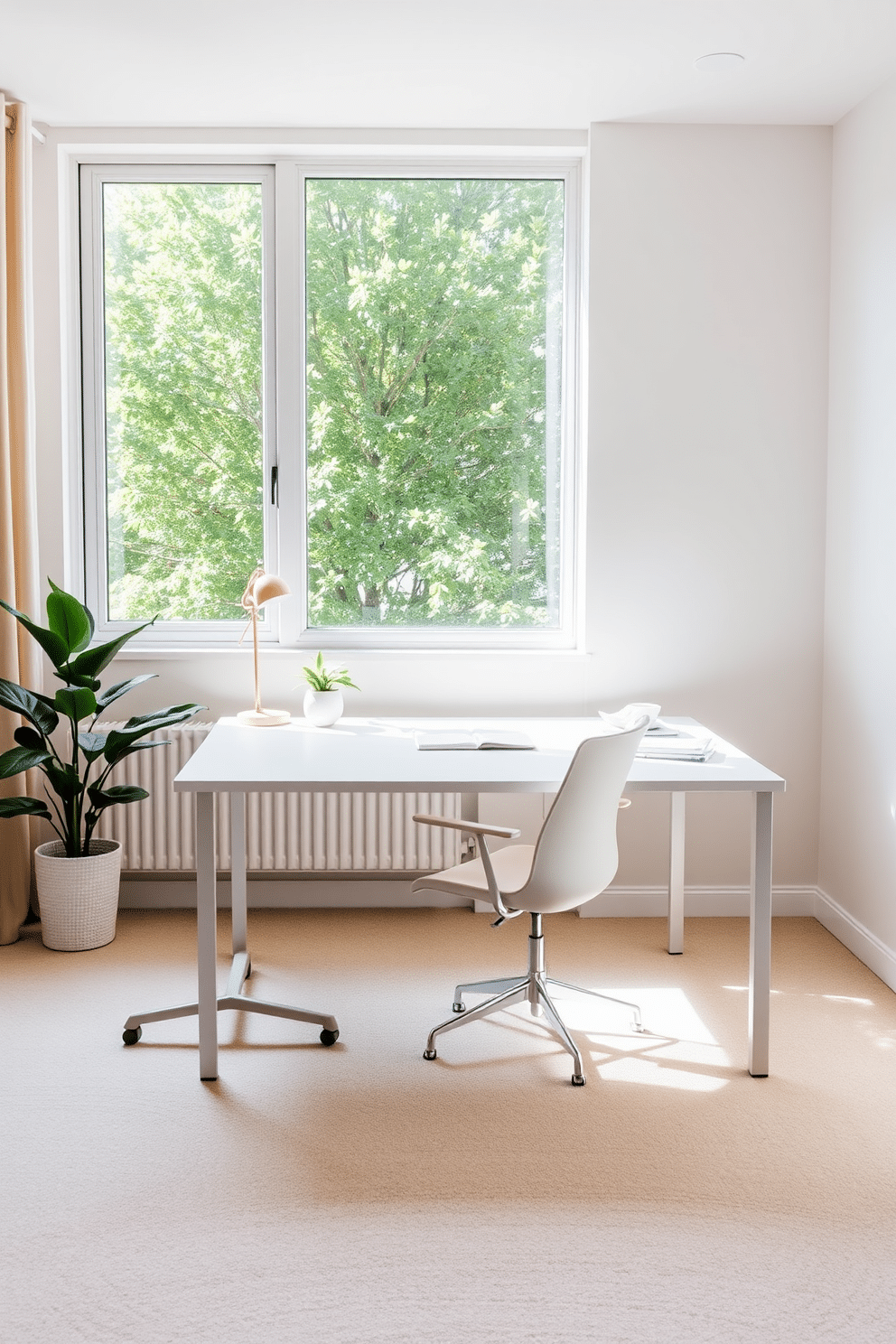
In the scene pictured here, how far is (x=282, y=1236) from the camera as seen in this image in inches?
84.7

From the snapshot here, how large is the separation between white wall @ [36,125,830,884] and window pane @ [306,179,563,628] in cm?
29

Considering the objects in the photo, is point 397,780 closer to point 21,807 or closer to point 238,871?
point 238,871

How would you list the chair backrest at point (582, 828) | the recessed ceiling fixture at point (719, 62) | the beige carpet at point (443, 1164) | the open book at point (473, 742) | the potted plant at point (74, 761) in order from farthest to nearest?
the potted plant at point (74, 761)
the recessed ceiling fixture at point (719, 62)
the open book at point (473, 742)
the chair backrest at point (582, 828)
the beige carpet at point (443, 1164)

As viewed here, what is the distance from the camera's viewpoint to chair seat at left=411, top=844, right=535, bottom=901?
279cm

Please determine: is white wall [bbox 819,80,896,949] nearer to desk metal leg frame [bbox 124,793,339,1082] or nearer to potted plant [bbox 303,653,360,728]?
potted plant [bbox 303,653,360,728]

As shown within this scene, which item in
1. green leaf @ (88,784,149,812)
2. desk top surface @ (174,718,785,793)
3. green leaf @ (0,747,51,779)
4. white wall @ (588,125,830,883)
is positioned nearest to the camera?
desk top surface @ (174,718,785,793)

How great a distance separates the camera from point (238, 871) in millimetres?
Answer: 3475

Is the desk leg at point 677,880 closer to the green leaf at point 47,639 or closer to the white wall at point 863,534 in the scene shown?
the white wall at point 863,534

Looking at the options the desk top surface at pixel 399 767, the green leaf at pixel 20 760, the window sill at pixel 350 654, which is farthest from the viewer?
the window sill at pixel 350 654

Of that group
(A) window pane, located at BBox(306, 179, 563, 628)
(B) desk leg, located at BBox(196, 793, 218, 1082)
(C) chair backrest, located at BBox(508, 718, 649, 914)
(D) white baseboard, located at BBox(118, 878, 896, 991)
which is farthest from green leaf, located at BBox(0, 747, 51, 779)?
(C) chair backrest, located at BBox(508, 718, 649, 914)

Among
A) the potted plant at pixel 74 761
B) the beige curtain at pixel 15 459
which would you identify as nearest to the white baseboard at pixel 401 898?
the potted plant at pixel 74 761

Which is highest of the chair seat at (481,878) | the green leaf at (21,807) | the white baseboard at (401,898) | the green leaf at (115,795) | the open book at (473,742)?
the open book at (473,742)

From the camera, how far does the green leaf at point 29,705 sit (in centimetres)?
A: 346

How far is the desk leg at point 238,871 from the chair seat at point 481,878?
72 cm
